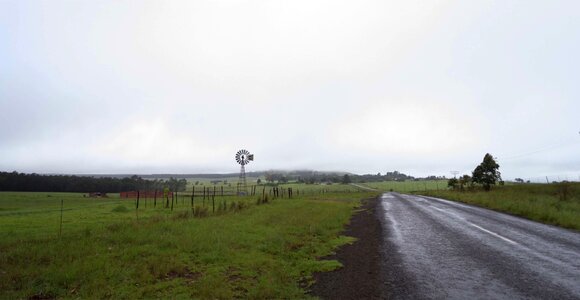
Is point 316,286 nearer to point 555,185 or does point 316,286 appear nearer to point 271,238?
point 271,238

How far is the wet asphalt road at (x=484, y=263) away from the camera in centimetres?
732

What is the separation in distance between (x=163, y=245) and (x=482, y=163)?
62.7 m

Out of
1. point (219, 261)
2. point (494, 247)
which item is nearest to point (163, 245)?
point (219, 261)

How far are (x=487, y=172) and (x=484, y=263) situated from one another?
59.3 metres

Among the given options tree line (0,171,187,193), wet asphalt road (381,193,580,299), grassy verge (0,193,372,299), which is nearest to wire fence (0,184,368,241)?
grassy verge (0,193,372,299)

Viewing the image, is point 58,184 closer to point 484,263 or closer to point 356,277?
point 356,277

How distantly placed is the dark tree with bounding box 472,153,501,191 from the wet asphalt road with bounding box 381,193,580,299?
4966cm

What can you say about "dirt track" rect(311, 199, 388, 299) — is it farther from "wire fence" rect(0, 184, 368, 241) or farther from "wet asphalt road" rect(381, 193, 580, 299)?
"wire fence" rect(0, 184, 368, 241)

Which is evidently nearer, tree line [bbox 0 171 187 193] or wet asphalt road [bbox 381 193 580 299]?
wet asphalt road [bbox 381 193 580 299]

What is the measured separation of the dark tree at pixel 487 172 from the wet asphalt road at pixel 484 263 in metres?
49.7

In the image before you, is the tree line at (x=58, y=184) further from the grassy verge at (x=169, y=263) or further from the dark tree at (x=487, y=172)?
the grassy verge at (x=169, y=263)

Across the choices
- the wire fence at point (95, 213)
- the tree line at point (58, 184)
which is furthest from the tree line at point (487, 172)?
the tree line at point (58, 184)

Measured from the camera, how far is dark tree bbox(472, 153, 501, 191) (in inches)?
2419

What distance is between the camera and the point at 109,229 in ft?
54.3
